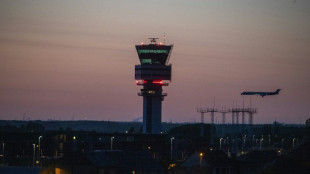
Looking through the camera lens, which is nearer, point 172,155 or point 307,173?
point 307,173

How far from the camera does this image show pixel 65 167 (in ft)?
340

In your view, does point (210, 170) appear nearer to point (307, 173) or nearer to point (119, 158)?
point (119, 158)

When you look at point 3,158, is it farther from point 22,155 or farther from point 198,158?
point 198,158

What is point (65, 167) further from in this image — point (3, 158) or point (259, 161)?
point (3, 158)

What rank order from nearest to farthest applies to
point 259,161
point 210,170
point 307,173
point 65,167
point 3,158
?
point 307,173 < point 65,167 < point 210,170 < point 259,161 < point 3,158

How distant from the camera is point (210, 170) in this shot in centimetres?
11512

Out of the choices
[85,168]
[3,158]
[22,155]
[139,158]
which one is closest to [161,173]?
[139,158]

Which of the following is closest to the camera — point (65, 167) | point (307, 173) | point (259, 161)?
point (307, 173)

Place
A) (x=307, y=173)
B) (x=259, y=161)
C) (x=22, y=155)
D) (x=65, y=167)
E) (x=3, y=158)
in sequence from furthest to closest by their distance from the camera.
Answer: (x=22, y=155), (x=3, y=158), (x=259, y=161), (x=65, y=167), (x=307, y=173)

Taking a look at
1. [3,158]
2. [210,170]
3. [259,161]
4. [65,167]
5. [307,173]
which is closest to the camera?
[307,173]

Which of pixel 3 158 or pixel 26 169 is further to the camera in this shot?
pixel 3 158

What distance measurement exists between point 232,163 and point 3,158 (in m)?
44.9

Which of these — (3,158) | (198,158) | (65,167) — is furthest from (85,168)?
(3,158)

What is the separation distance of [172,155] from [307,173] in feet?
297
